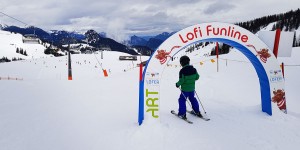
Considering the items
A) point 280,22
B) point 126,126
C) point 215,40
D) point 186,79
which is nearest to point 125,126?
point 126,126

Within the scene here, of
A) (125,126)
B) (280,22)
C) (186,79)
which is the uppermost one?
(280,22)

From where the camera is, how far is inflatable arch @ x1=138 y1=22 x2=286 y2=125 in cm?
762

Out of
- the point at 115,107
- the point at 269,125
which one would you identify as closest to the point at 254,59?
the point at 269,125

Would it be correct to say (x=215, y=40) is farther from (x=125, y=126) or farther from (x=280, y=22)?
(x=280, y=22)

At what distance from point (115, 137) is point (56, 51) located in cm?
17383

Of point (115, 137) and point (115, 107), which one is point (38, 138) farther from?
point (115, 107)

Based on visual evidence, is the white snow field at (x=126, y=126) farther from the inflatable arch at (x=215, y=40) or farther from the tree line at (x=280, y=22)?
the tree line at (x=280, y=22)

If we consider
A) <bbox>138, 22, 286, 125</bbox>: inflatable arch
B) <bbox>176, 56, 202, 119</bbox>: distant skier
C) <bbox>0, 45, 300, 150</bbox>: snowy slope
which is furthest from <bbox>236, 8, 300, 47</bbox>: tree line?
<bbox>176, 56, 202, 119</bbox>: distant skier

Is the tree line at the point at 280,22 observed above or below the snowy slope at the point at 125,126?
above

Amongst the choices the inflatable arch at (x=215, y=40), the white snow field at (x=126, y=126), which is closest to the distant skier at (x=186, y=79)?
the inflatable arch at (x=215, y=40)

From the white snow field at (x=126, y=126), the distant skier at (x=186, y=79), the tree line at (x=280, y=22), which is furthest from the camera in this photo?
the tree line at (x=280, y=22)

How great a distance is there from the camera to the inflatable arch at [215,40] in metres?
7.62

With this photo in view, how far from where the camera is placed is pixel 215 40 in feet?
27.2

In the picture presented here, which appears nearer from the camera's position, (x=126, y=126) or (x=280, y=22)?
(x=126, y=126)
